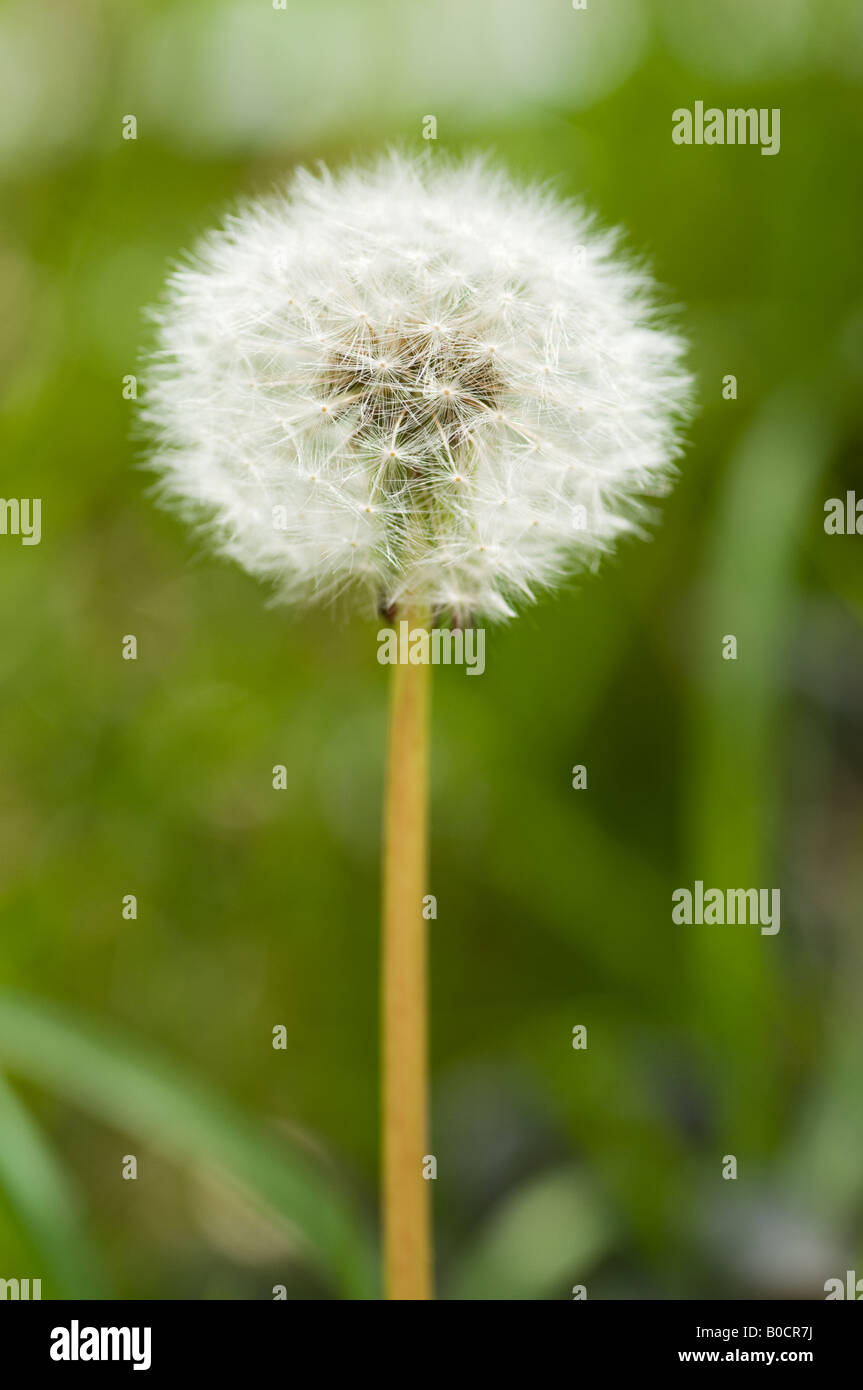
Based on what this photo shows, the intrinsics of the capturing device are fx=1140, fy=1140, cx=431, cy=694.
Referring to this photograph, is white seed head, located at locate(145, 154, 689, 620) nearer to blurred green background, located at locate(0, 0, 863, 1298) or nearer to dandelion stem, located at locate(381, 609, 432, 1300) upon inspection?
dandelion stem, located at locate(381, 609, 432, 1300)

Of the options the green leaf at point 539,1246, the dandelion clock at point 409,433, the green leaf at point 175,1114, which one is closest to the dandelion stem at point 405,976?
the dandelion clock at point 409,433

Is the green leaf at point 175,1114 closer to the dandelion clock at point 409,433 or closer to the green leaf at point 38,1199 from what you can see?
the green leaf at point 38,1199

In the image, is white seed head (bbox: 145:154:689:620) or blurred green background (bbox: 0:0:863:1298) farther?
blurred green background (bbox: 0:0:863:1298)

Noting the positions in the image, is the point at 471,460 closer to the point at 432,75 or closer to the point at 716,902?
the point at 716,902

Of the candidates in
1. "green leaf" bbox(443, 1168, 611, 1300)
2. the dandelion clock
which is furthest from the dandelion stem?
"green leaf" bbox(443, 1168, 611, 1300)

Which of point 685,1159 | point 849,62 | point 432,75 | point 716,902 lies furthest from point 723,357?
point 685,1159

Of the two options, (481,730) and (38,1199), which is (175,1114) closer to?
(38,1199)
